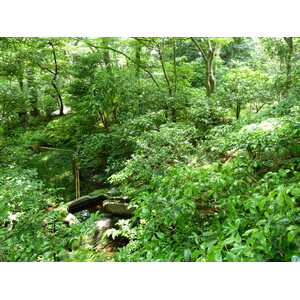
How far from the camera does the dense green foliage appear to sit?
98 cm

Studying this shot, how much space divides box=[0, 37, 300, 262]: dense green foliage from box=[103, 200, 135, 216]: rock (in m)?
0.27

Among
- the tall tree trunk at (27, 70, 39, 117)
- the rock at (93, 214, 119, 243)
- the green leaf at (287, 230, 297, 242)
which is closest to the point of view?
the green leaf at (287, 230, 297, 242)

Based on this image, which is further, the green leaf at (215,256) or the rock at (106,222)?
the rock at (106,222)

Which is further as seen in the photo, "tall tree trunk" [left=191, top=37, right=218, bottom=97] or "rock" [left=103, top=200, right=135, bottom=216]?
"tall tree trunk" [left=191, top=37, right=218, bottom=97]

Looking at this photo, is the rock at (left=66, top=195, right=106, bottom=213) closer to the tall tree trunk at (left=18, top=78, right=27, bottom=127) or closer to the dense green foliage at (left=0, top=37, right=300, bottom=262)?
the dense green foliage at (left=0, top=37, right=300, bottom=262)

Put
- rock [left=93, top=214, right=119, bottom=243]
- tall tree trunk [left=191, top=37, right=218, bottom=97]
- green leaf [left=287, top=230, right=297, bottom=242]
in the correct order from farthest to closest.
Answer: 1. tall tree trunk [left=191, top=37, right=218, bottom=97]
2. rock [left=93, top=214, right=119, bottom=243]
3. green leaf [left=287, top=230, right=297, bottom=242]

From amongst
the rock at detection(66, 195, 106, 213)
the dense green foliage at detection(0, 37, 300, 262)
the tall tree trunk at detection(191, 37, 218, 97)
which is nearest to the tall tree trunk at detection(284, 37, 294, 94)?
the dense green foliage at detection(0, 37, 300, 262)

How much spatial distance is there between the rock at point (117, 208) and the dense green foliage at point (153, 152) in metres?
0.27

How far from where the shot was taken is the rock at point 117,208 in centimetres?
277

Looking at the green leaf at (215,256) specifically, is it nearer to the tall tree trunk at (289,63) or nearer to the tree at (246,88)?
the tall tree trunk at (289,63)

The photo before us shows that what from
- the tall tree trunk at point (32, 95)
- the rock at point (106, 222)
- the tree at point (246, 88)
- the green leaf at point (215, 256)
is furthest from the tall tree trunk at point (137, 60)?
the green leaf at point (215, 256)

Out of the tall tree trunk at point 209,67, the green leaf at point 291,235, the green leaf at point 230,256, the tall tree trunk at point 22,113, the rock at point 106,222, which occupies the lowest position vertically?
the rock at point 106,222
